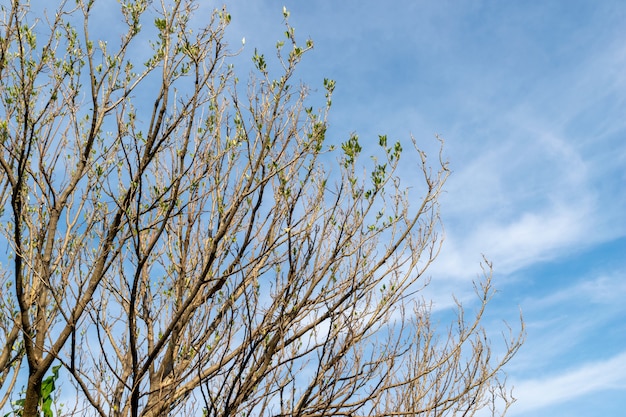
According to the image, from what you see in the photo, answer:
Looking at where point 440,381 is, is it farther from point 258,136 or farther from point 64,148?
point 64,148

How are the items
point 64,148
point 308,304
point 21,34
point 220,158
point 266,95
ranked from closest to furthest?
point 308,304 < point 266,95 < point 220,158 < point 21,34 < point 64,148

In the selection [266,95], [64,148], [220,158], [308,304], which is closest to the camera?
[308,304]

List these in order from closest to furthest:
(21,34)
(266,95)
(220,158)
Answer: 1. (266,95)
2. (220,158)
3. (21,34)

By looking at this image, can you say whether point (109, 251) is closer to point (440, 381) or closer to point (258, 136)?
point (258, 136)

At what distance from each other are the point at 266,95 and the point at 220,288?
1.95 meters

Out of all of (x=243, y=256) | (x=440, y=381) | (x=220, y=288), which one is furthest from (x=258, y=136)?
(x=440, y=381)

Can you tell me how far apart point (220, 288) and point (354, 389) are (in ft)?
5.33

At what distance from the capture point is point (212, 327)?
6223 mm

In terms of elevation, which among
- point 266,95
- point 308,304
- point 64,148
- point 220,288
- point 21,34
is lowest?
point 308,304

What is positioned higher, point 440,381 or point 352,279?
point 352,279

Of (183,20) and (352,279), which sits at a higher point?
(183,20)

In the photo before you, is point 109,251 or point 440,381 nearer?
point 109,251

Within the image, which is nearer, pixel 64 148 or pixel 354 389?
pixel 354 389

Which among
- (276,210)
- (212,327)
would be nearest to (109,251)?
(212,327)
